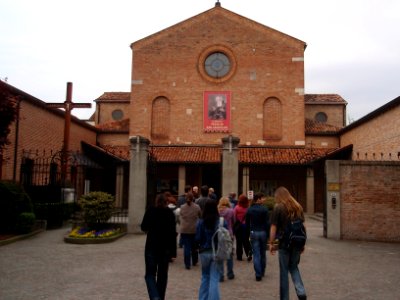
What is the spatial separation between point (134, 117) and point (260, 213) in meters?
21.7

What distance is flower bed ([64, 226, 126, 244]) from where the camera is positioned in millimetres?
13203

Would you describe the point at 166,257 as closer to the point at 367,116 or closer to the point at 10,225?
the point at 10,225

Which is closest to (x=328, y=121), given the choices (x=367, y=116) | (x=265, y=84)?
(x=265, y=84)

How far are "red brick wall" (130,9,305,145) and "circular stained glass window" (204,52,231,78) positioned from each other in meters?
0.63

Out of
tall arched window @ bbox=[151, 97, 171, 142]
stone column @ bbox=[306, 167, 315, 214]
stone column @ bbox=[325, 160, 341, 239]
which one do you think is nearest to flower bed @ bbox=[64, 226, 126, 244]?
stone column @ bbox=[325, 160, 341, 239]

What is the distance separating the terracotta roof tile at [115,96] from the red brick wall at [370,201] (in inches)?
975

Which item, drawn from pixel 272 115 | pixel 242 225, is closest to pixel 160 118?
pixel 272 115

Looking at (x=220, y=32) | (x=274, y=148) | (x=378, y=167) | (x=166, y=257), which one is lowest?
(x=166, y=257)

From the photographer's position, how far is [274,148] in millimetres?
28109

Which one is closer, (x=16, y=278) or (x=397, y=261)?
(x=16, y=278)

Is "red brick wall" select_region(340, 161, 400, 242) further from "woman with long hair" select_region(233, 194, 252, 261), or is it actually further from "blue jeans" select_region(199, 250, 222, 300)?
"blue jeans" select_region(199, 250, 222, 300)

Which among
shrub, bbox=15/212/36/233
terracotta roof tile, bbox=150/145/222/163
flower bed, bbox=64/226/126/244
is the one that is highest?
terracotta roof tile, bbox=150/145/222/163

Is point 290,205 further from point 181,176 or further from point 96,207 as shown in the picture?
point 181,176

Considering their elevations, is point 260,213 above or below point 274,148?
below
